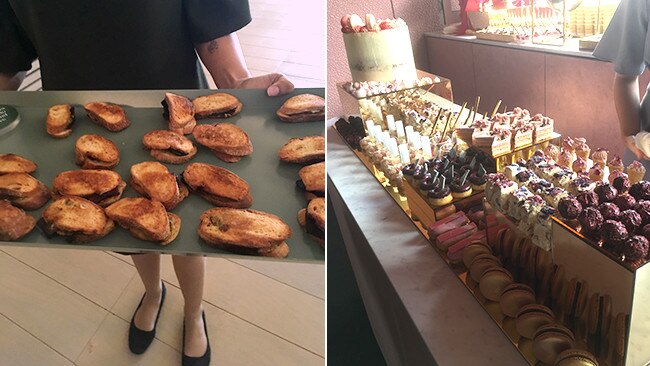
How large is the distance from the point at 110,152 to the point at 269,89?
0.64 ft

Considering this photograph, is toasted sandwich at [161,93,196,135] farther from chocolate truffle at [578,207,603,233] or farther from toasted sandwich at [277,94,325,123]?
chocolate truffle at [578,207,603,233]

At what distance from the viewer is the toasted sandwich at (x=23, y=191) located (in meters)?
0.44

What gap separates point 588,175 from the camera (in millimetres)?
1044

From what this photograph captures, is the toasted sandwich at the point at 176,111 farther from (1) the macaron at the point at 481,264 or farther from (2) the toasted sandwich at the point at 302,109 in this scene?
(1) the macaron at the point at 481,264

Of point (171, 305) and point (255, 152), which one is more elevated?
point (255, 152)

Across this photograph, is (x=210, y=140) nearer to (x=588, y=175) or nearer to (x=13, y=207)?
(x=13, y=207)

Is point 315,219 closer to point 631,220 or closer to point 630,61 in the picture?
point 631,220

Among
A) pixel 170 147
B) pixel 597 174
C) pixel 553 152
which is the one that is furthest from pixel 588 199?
pixel 170 147

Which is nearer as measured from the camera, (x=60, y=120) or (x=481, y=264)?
(x=60, y=120)

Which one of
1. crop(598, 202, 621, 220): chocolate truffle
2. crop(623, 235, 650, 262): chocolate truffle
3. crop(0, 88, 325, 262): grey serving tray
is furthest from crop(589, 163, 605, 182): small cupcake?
crop(0, 88, 325, 262): grey serving tray

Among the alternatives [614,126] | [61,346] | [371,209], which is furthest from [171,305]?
[614,126]

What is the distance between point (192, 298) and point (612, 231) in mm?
567

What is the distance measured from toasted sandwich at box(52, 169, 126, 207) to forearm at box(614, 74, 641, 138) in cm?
122

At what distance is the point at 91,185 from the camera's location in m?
0.49
